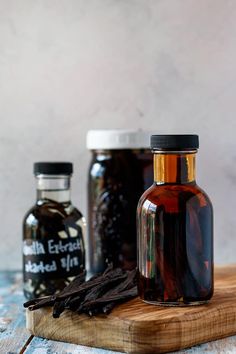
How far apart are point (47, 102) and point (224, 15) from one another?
0.37 metres

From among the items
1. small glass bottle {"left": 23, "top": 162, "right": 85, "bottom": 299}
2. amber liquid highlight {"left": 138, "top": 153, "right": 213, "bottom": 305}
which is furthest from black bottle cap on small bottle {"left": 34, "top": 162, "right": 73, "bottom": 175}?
amber liquid highlight {"left": 138, "top": 153, "right": 213, "bottom": 305}

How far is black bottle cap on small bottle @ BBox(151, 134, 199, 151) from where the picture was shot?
84 centimetres

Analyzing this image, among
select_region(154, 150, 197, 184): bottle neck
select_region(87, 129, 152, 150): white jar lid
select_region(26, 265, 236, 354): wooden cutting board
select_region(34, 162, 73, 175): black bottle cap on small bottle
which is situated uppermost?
select_region(87, 129, 152, 150): white jar lid

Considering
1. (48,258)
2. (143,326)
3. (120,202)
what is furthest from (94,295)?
(120,202)

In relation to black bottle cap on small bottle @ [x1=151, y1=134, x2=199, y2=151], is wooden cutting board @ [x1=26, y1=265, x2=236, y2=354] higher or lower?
lower

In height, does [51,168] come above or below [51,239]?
above

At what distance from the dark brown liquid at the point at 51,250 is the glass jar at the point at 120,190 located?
0.28 ft

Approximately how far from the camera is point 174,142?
0.84m

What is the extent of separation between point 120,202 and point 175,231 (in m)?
0.31

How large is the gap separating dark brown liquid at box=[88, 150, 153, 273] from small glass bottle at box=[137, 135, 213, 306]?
0.28m

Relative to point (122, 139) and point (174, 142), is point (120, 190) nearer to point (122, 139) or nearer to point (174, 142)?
point (122, 139)

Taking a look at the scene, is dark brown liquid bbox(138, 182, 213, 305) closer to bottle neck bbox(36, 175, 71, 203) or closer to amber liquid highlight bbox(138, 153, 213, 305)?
amber liquid highlight bbox(138, 153, 213, 305)

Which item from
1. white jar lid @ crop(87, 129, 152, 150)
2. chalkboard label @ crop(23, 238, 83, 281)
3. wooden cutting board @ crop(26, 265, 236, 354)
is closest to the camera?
wooden cutting board @ crop(26, 265, 236, 354)

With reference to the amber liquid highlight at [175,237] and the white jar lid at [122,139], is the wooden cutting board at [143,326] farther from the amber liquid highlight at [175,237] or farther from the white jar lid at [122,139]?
the white jar lid at [122,139]
